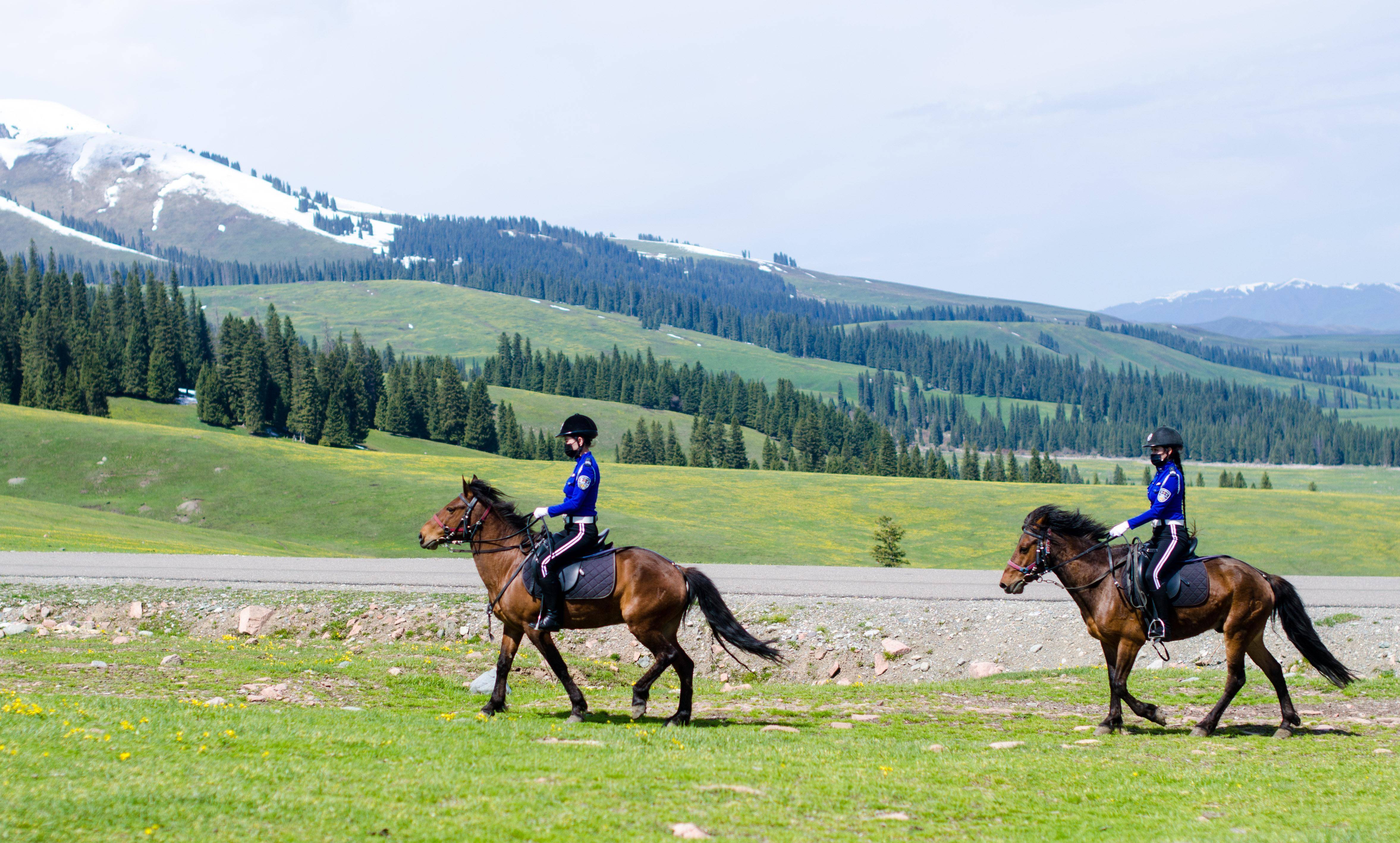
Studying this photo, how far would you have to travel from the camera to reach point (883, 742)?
13102mm

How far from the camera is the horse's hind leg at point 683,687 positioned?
1431cm

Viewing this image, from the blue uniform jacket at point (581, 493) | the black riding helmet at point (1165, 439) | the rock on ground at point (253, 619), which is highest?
the black riding helmet at point (1165, 439)

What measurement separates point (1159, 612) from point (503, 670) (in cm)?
983

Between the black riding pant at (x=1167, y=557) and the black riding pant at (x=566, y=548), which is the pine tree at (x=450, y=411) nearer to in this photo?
the black riding pant at (x=566, y=548)

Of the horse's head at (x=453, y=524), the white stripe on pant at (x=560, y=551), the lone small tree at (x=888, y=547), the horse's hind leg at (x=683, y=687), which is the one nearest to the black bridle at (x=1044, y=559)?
the horse's hind leg at (x=683, y=687)

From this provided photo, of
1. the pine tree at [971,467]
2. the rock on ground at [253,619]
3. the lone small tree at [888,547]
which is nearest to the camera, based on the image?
the rock on ground at [253,619]

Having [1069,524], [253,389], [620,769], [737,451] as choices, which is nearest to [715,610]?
[620,769]

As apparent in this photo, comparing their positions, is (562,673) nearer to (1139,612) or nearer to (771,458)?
(1139,612)

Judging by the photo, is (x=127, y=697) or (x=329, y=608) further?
(x=329, y=608)

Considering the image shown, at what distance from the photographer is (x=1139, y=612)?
1490 centimetres

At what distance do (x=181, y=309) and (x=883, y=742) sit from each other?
15825 cm

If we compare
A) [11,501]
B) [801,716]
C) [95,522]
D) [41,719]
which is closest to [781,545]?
[95,522]

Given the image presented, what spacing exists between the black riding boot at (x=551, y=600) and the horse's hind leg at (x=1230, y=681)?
942 cm

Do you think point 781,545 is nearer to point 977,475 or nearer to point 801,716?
point 801,716
